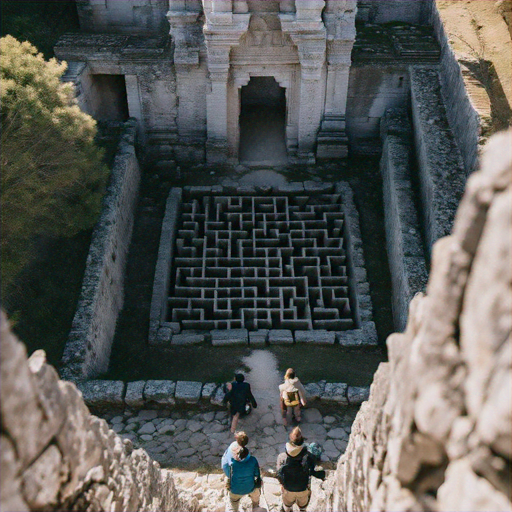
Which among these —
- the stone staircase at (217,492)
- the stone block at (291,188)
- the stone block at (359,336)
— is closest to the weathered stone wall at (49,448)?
the stone staircase at (217,492)

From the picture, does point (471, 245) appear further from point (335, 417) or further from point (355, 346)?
point (355, 346)

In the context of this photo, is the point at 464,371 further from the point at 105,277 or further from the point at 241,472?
the point at 105,277

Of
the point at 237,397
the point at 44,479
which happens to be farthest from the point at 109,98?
the point at 44,479

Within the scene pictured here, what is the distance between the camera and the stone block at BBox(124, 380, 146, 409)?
9023 millimetres

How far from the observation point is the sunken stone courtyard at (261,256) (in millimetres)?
3412

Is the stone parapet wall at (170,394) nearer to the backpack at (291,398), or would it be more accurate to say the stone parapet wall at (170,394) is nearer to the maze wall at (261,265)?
the backpack at (291,398)

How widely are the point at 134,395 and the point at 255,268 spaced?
3.93m

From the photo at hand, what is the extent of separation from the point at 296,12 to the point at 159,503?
9.81 meters

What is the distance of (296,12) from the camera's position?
12023mm

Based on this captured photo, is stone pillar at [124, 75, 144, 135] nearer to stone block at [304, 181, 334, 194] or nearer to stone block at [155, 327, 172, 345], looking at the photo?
stone block at [304, 181, 334, 194]

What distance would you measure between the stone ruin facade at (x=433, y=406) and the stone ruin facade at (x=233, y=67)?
988 centimetres

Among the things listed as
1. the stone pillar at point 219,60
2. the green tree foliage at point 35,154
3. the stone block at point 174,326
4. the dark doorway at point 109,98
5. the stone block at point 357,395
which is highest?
the dark doorway at point 109,98

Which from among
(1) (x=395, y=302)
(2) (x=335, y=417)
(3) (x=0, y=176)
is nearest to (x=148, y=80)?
(3) (x=0, y=176)

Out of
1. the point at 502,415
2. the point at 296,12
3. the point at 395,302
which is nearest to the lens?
the point at 502,415
